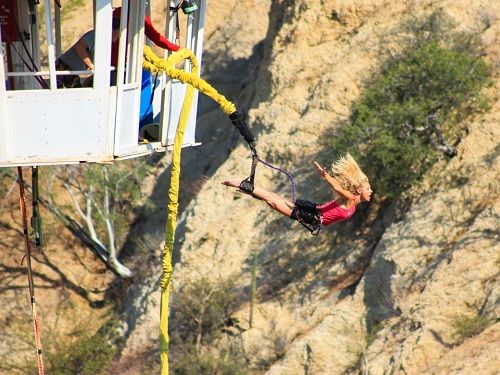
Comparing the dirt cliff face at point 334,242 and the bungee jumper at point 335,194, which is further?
the dirt cliff face at point 334,242

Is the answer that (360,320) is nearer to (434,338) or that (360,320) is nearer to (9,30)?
(434,338)

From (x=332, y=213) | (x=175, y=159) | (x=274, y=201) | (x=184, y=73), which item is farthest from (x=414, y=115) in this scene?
(x=175, y=159)

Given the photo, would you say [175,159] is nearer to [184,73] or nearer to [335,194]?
[184,73]

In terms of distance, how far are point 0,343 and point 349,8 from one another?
38.1ft

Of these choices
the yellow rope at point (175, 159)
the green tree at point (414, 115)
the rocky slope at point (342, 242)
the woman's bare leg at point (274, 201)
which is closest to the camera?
the yellow rope at point (175, 159)

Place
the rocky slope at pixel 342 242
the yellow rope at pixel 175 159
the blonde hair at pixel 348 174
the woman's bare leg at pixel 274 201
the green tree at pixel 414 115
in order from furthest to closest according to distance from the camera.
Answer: the green tree at pixel 414 115 < the rocky slope at pixel 342 242 < the woman's bare leg at pixel 274 201 < the blonde hair at pixel 348 174 < the yellow rope at pixel 175 159

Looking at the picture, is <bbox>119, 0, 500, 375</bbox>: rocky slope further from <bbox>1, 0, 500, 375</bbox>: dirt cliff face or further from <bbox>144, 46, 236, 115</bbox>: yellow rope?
<bbox>144, 46, 236, 115</bbox>: yellow rope

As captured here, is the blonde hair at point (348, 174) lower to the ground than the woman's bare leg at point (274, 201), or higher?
lower

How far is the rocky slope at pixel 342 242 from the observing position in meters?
14.7

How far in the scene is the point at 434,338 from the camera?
14242 mm

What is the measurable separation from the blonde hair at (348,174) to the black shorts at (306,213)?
1.48 feet

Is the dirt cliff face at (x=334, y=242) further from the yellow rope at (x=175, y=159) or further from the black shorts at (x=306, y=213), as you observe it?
the yellow rope at (x=175, y=159)

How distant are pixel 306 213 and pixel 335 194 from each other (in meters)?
0.32

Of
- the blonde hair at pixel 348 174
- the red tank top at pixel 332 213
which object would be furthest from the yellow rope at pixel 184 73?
the red tank top at pixel 332 213
